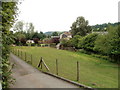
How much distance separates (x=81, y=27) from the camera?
43.1 meters

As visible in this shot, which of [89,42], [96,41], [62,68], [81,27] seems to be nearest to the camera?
[62,68]

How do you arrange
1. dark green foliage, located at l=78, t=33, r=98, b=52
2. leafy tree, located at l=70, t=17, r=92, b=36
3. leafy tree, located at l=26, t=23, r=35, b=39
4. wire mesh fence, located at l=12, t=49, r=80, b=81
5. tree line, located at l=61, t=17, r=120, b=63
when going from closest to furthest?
wire mesh fence, located at l=12, t=49, r=80, b=81
tree line, located at l=61, t=17, r=120, b=63
dark green foliage, located at l=78, t=33, r=98, b=52
leafy tree, located at l=70, t=17, r=92, b=36
leafy tree, located at l=26, t=23, r=35, b=39

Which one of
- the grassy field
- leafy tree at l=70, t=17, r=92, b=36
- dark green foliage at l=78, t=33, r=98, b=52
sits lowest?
the grassy field

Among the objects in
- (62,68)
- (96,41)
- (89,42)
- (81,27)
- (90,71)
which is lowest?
(90,71)

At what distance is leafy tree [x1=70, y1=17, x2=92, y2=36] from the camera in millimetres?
43094

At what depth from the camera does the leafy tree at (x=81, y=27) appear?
4309 cm

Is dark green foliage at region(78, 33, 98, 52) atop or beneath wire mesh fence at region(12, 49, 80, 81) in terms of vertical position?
atop

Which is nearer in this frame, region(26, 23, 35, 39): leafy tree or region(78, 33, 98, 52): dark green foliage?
region(78, 33, 98, 52): dark green foliage

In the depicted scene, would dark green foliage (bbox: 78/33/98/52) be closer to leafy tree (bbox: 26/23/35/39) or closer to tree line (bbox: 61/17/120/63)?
tree line (bbox: 61/17/120/63)

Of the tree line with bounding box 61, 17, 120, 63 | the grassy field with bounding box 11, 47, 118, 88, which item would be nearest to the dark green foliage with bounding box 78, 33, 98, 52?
the tree line with bounding box 61, 17, 120, 63

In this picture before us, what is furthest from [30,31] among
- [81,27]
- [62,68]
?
[62,68]

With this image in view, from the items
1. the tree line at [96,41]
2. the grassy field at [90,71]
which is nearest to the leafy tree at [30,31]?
the tree line at [96,41]

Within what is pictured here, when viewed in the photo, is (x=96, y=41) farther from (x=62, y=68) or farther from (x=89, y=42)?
(x=62, y=68)

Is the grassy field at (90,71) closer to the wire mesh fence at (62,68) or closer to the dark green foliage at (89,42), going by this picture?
the wire mesh fence at (62,68)
